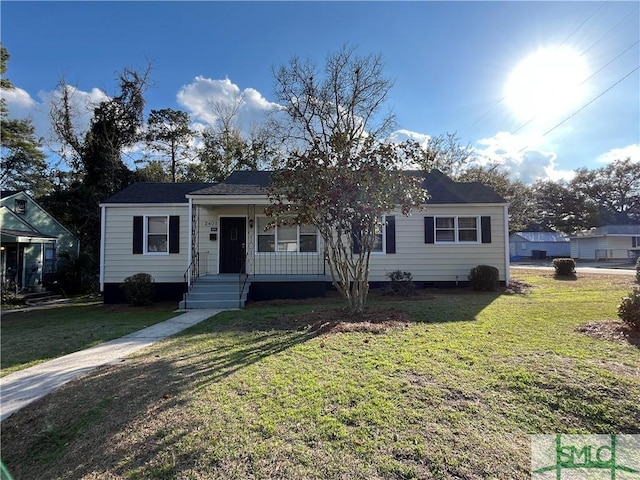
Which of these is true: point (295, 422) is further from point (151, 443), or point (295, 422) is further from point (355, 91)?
point (355, 91)

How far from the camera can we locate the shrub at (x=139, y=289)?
1116 cm

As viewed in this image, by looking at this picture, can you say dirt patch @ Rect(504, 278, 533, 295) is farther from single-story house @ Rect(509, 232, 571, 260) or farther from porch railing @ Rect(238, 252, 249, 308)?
single-story house @ Rect(509, 232, 571, 260)

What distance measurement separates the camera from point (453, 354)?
4.57 meters

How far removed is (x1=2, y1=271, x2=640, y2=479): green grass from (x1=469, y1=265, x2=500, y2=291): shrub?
672cm

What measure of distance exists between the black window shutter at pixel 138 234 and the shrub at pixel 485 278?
1180 centimetres

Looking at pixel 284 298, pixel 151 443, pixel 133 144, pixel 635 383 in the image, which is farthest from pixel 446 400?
pixel 133 144

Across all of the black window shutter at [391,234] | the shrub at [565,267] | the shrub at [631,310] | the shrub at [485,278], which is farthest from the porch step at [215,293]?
the shrub at [565,267]

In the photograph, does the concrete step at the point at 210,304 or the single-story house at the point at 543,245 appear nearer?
the concrete step at the point at 210,304

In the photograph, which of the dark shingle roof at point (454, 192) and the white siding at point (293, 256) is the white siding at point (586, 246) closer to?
the dark shingle roof at point (454, 192)

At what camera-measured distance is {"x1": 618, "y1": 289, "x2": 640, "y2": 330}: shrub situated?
17.6 feet

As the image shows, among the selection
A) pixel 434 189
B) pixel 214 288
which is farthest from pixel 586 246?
pixel 214 288

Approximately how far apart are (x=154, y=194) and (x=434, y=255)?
10.7 metres

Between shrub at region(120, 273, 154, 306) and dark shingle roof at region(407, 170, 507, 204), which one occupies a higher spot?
dark shingle roof at region(407, 170, 507, 204)

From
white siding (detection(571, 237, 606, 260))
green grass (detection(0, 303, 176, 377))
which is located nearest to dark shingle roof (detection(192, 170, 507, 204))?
green grass (detection(0, 303, 176, 377))
